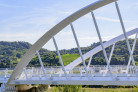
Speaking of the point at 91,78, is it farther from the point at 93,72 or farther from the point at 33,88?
the point at 33,88

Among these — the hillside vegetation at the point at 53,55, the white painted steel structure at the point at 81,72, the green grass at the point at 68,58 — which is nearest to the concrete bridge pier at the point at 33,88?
the white painted steel structure at the point at 81,72

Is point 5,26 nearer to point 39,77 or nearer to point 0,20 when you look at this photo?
point 0,20

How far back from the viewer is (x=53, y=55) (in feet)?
159

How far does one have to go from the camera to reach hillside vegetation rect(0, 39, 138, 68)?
1654 inches

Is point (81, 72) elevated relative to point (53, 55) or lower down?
lower down

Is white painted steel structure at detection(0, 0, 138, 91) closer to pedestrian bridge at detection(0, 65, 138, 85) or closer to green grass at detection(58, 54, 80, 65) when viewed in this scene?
pedestrian bridge at detection(0, 65, 138, 85)

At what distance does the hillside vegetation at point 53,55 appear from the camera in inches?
1654

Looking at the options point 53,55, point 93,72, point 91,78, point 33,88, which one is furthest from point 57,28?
point 53,55

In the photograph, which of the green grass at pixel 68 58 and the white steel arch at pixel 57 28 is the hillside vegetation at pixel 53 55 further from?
the white steel arch at pixel 57 28

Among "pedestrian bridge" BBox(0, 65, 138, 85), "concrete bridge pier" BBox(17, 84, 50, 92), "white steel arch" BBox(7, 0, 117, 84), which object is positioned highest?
"white steel arch" BBox(7, 0, 117, 84)

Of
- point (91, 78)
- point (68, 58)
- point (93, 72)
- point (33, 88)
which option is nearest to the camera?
point (91, 78)

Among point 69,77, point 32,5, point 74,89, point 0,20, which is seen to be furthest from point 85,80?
point 0,20

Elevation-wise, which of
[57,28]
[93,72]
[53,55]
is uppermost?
[53,55]

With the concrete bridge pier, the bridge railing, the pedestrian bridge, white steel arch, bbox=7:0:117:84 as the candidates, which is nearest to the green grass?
the concrete bridge pier
